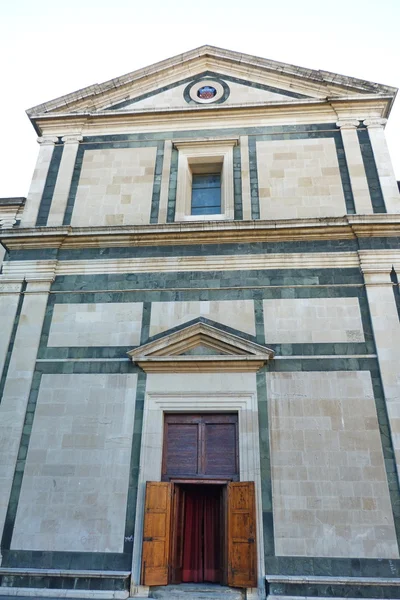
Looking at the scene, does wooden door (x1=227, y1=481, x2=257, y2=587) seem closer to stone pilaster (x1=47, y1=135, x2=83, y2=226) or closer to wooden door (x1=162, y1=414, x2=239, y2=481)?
wooden door (x1=162, y1=414, x2=239, y2=481)

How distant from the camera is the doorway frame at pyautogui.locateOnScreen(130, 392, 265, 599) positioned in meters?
10.2

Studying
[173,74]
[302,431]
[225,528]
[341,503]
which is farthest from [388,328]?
[173,74]

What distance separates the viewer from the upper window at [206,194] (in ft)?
48.6

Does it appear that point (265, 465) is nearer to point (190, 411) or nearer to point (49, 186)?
point (190, 411)

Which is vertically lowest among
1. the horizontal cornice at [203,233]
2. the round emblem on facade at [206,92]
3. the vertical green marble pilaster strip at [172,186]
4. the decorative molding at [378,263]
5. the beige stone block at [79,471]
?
the beige stone block at [79,471]

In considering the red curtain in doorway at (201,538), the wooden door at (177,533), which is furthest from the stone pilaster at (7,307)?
the red curtain in doorway at (201,538)

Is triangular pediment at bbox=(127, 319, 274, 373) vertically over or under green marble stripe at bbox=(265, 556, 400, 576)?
over

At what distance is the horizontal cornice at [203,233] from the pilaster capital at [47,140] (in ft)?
11.8

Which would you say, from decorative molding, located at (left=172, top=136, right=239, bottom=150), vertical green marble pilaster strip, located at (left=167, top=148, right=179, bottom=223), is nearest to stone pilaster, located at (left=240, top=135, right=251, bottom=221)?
decorative molding, located at (left=172, top=136, right=239, bottom=150)

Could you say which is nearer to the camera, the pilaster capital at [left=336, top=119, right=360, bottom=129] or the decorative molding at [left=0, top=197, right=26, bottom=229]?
the pilaster capital at [left=336, top=119, right=360, bottom=129]

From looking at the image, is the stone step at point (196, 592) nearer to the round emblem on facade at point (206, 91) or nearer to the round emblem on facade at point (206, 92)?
the round emblem on facade at point (206, 91)

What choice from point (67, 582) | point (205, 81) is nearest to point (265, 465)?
point (67, 582)

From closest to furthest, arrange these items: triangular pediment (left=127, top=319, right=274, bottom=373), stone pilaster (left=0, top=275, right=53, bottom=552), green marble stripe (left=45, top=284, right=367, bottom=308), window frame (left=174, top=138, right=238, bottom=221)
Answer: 1. stone pilaster (left=0, top=275, right=53, bottom=552)
2. triangular pediment (left=127, top=319, right=274, bottom=373)
3. green marble stripe (left=45, top=284, right=367, bottom=308)
4. window frame (left=174, top=138, right=238, bottom=221)

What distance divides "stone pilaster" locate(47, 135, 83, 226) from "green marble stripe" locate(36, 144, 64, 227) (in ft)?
0.37
